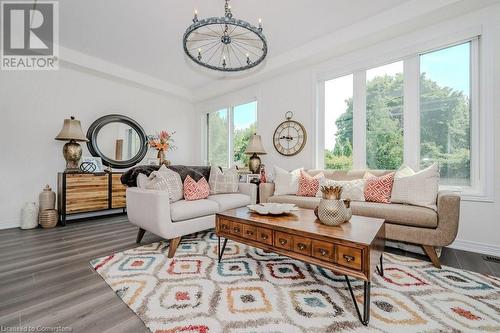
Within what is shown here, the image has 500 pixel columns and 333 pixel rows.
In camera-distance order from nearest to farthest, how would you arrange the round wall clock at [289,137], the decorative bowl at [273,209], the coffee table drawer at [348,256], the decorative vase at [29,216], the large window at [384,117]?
the coffee table drawer at [348,256], the decorative bowl at [273,209], the large window at [384,117], the decorative vase at [29,216], the round wall clock at [289,137]

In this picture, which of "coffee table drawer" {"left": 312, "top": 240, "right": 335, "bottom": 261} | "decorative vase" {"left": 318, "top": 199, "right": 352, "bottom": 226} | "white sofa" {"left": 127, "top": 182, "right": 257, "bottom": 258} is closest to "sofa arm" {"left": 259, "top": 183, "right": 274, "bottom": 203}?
"white sofa" {"left": 127, "top": 182, "right": 257, "bottom": 258}

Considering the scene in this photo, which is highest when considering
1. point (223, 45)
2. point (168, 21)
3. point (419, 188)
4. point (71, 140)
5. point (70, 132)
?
point (168, 21)

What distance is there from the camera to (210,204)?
2.69 metres

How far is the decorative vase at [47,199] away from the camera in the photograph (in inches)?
135

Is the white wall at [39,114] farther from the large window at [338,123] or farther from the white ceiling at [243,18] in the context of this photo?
the large window at [338,123]

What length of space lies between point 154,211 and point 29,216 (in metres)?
2.52

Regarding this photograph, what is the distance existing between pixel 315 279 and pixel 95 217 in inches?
156

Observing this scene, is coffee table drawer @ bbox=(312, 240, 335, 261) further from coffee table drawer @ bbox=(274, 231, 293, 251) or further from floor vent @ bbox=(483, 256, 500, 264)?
floor vent @ bbox=(483, 256, 500, 264)

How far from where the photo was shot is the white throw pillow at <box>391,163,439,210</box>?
2.28 m

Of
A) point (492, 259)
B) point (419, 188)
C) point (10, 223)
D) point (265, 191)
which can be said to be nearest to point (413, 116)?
point (419, 188)

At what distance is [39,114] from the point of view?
361cm

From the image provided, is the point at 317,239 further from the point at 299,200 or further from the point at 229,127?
the point at 229,127

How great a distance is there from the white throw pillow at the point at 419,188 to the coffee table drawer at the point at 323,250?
60.0 inches

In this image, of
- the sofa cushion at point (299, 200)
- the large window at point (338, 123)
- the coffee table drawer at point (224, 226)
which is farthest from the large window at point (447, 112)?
the coffee table drawer at point (224, 226)
